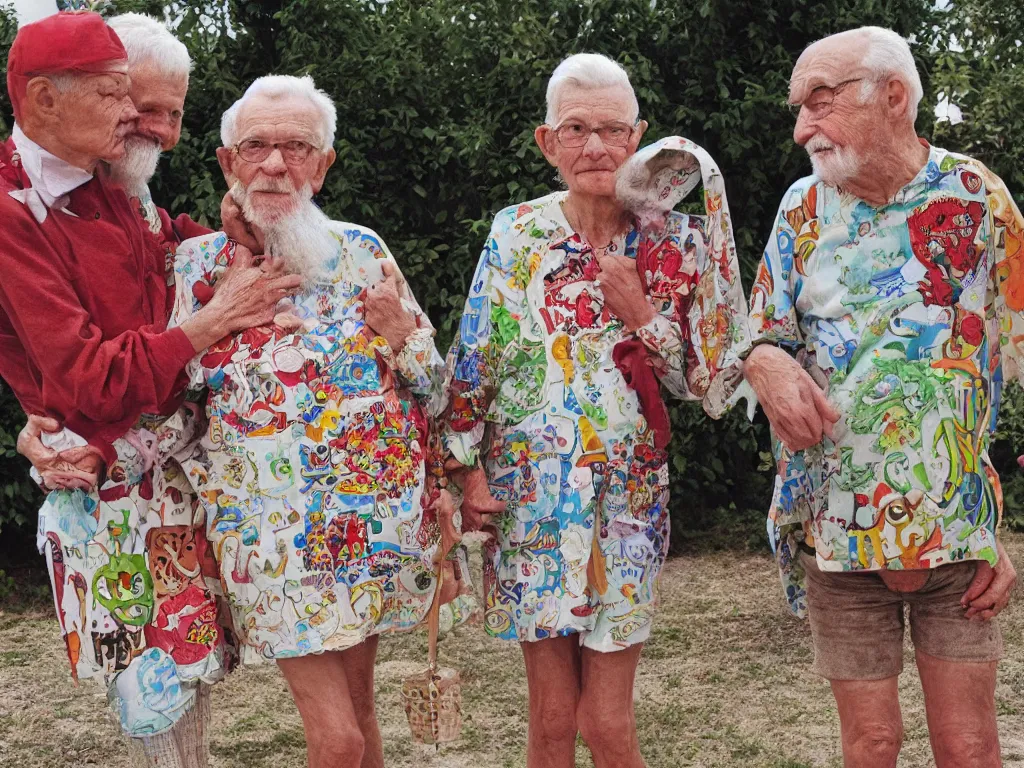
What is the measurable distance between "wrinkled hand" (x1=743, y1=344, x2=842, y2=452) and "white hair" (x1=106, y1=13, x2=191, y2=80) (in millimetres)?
1723

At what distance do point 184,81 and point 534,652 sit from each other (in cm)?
184

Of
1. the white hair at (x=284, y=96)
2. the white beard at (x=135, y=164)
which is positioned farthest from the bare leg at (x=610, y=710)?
the white beard at (x=135, y=164)

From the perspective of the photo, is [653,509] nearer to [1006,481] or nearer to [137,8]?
[137,8]

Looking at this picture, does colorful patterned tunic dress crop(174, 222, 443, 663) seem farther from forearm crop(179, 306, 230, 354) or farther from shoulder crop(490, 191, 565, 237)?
shoulder crop(490, 191, 565, 237)

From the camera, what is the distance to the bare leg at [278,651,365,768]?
3434 mm

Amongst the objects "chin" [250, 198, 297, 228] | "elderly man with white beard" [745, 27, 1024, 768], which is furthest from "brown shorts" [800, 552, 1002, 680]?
"chin" [250, 198, 297, 228]

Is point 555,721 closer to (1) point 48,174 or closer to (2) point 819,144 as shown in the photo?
(2) point 819,144

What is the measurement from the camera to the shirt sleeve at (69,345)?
3.17 metres

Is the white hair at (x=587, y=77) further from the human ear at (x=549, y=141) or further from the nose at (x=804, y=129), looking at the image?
the nose at (x=804, y=129)

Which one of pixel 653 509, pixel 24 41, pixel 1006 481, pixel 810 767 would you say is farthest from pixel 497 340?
pixel 1006 481

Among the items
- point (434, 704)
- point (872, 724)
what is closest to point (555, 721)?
point (434, 704)

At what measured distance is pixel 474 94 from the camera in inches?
276

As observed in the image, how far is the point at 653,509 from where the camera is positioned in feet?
12.1

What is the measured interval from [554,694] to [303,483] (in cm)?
95
